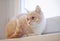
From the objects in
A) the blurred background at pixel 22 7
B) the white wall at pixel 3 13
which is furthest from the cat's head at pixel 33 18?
the white wall at pixel 3 13

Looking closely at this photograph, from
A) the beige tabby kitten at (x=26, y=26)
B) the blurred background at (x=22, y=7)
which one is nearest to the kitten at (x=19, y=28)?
the beige tabby kitten at (x=26, y=26)

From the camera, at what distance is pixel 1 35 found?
1720 mm

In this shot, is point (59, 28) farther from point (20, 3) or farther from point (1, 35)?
point (1, 35)

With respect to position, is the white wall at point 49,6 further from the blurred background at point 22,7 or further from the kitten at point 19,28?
the kitten at point 19,28

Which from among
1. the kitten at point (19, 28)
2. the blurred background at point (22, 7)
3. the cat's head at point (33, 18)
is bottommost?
the kitten at point (19, 28)

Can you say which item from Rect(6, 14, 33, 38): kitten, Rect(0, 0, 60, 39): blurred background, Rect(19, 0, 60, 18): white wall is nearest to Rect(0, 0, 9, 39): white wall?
Rect(0, 0, 60, 39): blurred background

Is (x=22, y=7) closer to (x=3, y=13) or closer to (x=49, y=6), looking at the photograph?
(x=3, y=13)

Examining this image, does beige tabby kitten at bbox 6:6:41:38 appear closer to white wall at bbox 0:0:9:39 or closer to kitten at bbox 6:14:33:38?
kitten at bbox 6:14:33:38

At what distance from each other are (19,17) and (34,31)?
0.78ft

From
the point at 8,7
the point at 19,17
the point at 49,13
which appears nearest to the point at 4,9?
the point at 8,7

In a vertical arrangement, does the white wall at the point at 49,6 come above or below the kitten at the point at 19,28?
above

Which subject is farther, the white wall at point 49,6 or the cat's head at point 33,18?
the white wall at point 49,6

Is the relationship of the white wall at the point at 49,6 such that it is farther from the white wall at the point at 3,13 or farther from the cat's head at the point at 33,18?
the cat's head at the point at 33,18

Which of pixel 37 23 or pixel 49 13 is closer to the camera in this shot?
pixel 37 23
